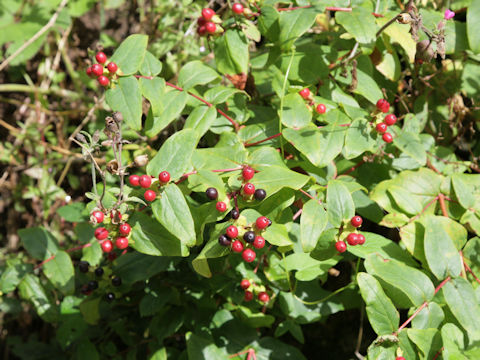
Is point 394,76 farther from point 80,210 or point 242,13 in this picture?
point 80,210

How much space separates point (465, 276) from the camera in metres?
1.42

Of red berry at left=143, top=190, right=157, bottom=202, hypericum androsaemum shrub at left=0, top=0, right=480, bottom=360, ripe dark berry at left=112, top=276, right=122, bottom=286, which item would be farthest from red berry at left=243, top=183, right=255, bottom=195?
ripe dark berry at left=112, top=276, right=122, bottom=286

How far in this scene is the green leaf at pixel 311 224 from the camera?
3.97 feet

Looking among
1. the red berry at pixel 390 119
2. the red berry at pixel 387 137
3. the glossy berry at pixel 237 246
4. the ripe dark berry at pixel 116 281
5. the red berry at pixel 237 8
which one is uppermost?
the red berry at pixel 237 8

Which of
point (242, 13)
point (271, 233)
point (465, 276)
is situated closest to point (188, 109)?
point (242, 13)

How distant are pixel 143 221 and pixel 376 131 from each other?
2.58 feet

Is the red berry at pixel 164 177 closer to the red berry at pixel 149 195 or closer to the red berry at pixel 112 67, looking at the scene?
the red berry at pixel 149 195

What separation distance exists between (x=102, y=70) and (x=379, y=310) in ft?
3.50

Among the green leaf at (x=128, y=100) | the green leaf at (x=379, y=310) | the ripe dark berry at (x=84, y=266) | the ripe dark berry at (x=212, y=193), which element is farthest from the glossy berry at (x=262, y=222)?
the ripe dark berry at (x=84, y=266)

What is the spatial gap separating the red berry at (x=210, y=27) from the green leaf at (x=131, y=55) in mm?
215

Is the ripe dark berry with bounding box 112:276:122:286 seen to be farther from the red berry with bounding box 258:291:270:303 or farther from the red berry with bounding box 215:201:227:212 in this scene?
the red berry with bounding box 215:201:227:212

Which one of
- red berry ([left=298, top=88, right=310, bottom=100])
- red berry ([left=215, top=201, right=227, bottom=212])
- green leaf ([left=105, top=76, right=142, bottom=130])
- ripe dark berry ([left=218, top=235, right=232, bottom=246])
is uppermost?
green leaf ([left=105, top=76, right=142, bottom=130])

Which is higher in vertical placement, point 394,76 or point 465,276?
point 394,76

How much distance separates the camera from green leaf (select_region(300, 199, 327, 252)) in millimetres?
1210
